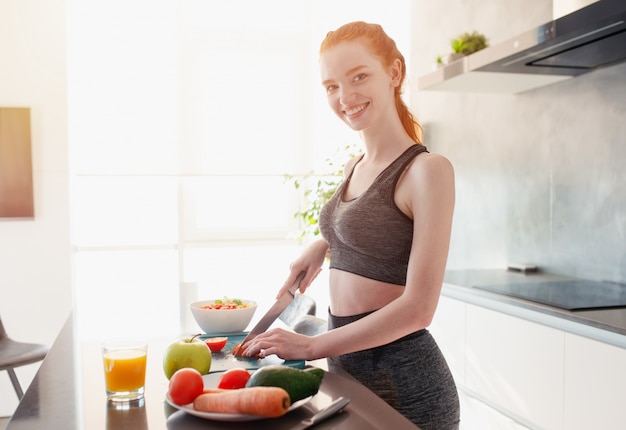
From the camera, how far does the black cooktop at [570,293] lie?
1.98m

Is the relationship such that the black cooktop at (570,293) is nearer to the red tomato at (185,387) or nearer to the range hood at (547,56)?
the range hood at (547,56)

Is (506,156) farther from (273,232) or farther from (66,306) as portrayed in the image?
(66,306)

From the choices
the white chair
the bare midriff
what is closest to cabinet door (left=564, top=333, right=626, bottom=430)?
the bare midriff

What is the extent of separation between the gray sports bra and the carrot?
471 millimetres

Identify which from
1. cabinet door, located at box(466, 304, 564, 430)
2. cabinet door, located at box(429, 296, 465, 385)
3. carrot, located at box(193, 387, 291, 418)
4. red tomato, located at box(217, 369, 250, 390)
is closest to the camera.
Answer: carrot, located at box(193, 387, 291, 418)

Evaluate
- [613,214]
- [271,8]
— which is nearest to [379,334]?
[613,214]

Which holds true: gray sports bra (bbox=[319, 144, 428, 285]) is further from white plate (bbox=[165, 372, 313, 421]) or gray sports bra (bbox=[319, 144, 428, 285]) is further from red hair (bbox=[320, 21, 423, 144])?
white plate (bbox=[165, 372, 313, 421])

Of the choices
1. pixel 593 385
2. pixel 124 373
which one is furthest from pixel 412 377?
pixel 593 385

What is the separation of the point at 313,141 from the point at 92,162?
5.38 feet

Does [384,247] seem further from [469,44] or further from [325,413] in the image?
[469,44]

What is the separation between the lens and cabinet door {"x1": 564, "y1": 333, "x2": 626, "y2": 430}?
1.68 m

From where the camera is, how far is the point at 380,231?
129 centimetres

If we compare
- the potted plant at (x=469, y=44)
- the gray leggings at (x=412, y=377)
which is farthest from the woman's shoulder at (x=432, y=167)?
the potted plant at (x=469, y=44)

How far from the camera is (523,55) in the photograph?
2.21 m
